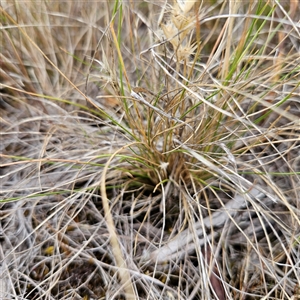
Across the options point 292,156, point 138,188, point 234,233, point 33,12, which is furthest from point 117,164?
point 33,12

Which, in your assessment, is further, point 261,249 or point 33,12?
point 33,12

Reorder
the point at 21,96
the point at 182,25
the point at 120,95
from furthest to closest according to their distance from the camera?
the point at 21,96 → the point at 120,95 → the point at 182,25

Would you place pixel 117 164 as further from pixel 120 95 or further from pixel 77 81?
pixel 77 81

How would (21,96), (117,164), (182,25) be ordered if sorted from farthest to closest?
1. (21,96)
2. (117,164)
3. (182,25)

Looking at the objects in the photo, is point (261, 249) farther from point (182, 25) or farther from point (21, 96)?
point (21, 96)

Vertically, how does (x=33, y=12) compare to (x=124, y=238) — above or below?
above

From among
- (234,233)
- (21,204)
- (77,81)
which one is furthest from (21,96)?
(234,233)

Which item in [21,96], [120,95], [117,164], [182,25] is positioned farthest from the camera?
[21,96]

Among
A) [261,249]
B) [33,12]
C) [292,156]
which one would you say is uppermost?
[33,12]

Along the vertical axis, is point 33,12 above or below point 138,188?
above
